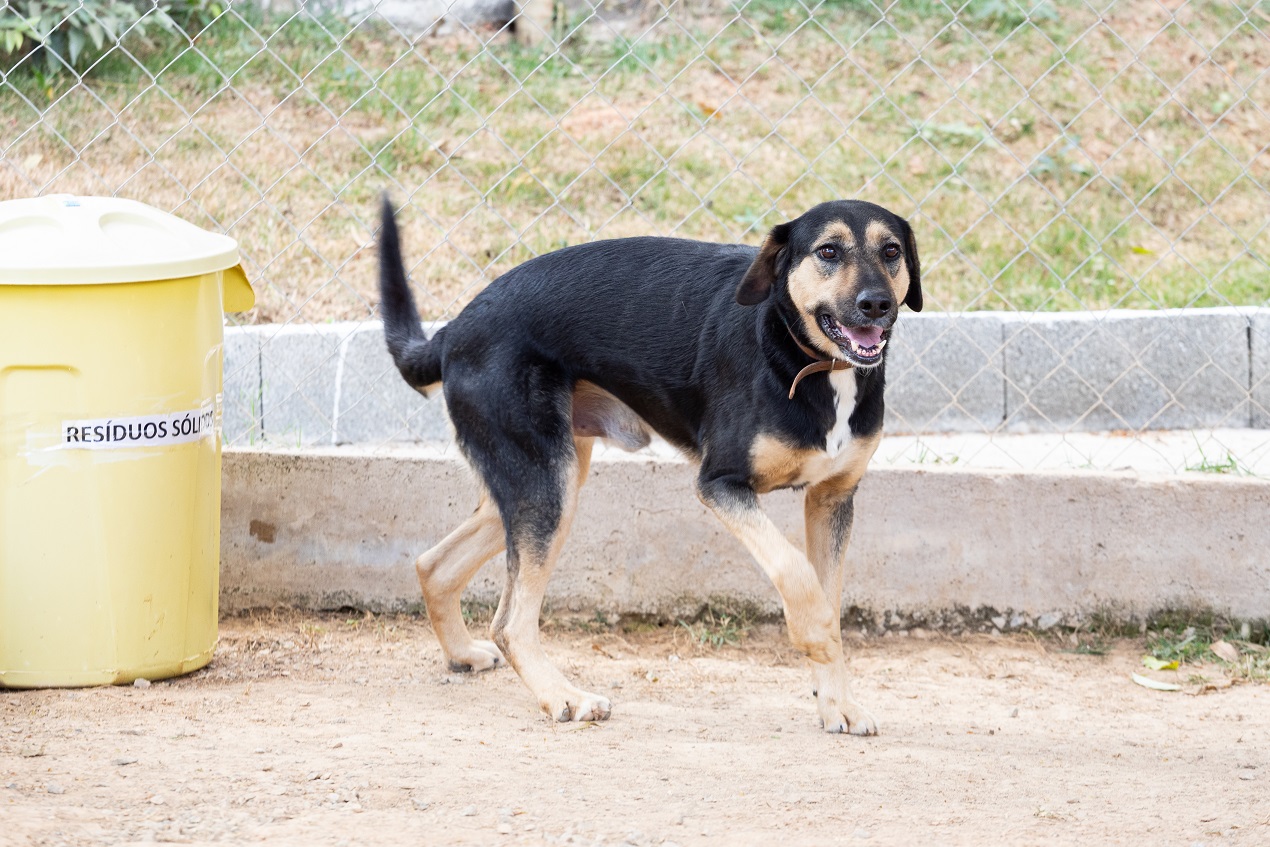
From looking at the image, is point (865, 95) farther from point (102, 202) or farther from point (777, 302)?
point (102, 202)

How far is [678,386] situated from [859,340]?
0.59 m

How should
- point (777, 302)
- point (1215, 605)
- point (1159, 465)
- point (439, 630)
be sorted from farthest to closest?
point (1159, 465), point (1215, 605), point (439, 630), point (777, 302)

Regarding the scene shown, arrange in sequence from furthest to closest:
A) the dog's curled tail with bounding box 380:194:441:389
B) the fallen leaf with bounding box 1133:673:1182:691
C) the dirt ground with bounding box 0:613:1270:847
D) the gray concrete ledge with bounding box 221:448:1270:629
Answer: the gray concrete ledge with bounding box 221:448:1270:629 < the fallen leaf with bounding box 1133:673:1182:691 < the dog's curled tail with bounding box 380:194:441:389 < the dirt ground with bounding box 0:613:1270:847

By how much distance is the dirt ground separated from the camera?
2857mm

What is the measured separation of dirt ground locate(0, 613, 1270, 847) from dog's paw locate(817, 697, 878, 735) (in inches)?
2.6

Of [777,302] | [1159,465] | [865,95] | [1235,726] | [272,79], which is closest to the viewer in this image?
[777,302]

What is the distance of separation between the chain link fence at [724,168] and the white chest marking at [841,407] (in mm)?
1343

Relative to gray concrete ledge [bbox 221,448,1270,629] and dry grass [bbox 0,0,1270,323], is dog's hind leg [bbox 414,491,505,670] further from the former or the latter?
dry grass [bbox 0,0,1270,323]

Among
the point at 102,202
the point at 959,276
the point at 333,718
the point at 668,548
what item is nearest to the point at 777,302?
the point at 668,548

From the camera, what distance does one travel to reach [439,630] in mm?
4156

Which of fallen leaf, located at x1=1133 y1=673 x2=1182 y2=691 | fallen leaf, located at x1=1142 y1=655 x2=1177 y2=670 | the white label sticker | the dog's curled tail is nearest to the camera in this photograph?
the white label sticker

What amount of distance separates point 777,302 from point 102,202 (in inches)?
73.3

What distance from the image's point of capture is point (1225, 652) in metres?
4.39

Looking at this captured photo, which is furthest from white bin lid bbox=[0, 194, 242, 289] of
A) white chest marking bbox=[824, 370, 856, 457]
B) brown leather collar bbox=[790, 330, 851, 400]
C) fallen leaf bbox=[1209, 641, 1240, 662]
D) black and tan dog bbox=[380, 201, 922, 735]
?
fallen leaf bbox=[1209, 641, 1240, 662]
